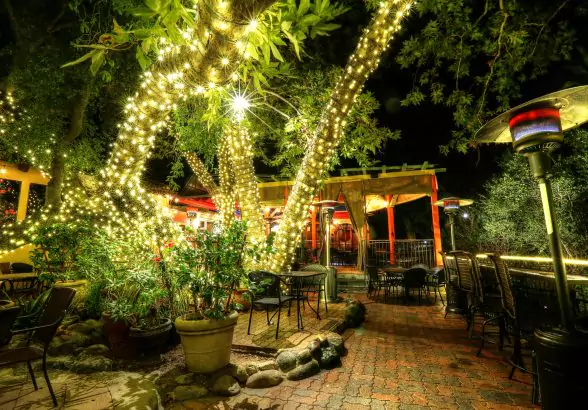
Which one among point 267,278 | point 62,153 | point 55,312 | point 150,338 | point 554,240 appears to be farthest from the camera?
point 62,153

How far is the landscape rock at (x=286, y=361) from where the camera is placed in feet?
11.4

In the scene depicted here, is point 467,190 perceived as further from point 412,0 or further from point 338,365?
point 338,365

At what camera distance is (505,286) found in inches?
134

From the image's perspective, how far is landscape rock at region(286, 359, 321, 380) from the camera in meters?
3.36

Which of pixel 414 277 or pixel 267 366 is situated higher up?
pixel 414 277

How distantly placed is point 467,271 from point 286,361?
11.0ft

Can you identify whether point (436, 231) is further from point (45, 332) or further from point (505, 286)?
point (45, 332)

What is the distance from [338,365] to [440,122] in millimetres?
19125

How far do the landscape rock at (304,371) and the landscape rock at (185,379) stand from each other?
3.52 feet

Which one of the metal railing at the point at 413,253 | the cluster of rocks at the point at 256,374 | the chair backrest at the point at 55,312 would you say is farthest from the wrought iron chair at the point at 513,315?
the metal railing at the point at 413,253

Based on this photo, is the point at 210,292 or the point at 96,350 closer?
the point at 210,292

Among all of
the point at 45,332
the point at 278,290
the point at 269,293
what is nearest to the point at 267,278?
the point at 278,290

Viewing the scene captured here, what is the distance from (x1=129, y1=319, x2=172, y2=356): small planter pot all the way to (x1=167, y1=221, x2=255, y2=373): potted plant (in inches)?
22.8

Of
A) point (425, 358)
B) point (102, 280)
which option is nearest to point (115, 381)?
point (102, 280)
